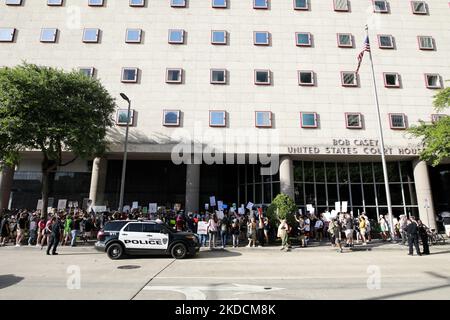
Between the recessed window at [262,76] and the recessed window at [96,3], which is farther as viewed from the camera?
the recessed window at [96,3]

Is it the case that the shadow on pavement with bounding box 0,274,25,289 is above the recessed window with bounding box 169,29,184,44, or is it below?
below

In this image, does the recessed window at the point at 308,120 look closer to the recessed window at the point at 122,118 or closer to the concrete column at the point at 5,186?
the recessed window at the point at 122,118

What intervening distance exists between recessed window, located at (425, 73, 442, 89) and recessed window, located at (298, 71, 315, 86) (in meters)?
10.6

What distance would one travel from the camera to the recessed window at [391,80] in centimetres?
2658

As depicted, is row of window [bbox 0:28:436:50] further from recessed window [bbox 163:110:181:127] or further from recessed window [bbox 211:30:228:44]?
recessed window [bbox 163:110:181:127]

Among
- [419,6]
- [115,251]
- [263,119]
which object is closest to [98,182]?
[115,251]

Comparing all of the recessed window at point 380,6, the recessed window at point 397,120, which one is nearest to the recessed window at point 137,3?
the recessed window at point 380,6

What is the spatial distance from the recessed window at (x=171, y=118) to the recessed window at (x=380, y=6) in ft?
72.4

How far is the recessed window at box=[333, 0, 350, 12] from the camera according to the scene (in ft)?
93.8

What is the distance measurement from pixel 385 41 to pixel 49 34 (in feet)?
103

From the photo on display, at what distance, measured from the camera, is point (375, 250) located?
17172 millimetres

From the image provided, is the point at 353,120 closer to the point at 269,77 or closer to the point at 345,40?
the point at 345,40

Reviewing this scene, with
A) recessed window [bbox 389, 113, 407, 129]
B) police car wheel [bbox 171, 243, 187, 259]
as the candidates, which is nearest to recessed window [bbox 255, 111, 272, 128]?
recessed window [bbox 389, 113, 407, 129]

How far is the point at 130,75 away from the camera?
85.5ft
